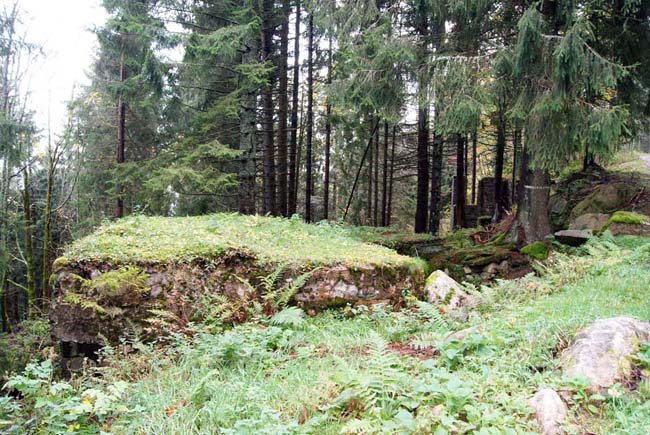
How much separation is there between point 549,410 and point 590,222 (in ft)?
24.2

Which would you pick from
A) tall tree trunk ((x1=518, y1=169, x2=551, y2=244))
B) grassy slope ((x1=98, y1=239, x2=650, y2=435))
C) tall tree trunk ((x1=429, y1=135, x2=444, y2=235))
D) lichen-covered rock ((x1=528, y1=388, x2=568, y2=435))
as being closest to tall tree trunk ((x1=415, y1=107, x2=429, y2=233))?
tall tree trunk ((x1=429, y1=135, x2=444, y2=235))

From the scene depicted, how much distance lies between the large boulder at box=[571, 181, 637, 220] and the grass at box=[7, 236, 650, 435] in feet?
A: 17.0

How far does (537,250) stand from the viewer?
25.1ft

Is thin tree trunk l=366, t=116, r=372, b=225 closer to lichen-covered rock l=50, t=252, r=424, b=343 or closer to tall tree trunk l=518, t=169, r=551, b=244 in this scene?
tall tree trunk l=518, t=169, r=551, b=244

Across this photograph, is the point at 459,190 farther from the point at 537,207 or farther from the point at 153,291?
the point at 153,291

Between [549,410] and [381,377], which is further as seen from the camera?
[381,377]

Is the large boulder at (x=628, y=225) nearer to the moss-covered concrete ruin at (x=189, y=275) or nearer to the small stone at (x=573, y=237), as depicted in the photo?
the small stone at (x=573, y=237)

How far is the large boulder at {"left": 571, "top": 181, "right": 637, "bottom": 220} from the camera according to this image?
8.60 m

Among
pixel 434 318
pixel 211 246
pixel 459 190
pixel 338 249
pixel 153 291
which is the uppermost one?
pixel 459 190

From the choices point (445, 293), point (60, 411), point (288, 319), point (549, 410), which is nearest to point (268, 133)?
point (445, 293)

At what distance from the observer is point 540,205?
788 centimetres

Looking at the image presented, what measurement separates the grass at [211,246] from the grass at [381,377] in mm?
941

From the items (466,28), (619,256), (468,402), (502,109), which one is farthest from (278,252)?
(466,28)

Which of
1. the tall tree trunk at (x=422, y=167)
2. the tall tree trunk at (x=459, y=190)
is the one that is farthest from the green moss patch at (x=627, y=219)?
the tall tree trunk at (x=459, y=190)
